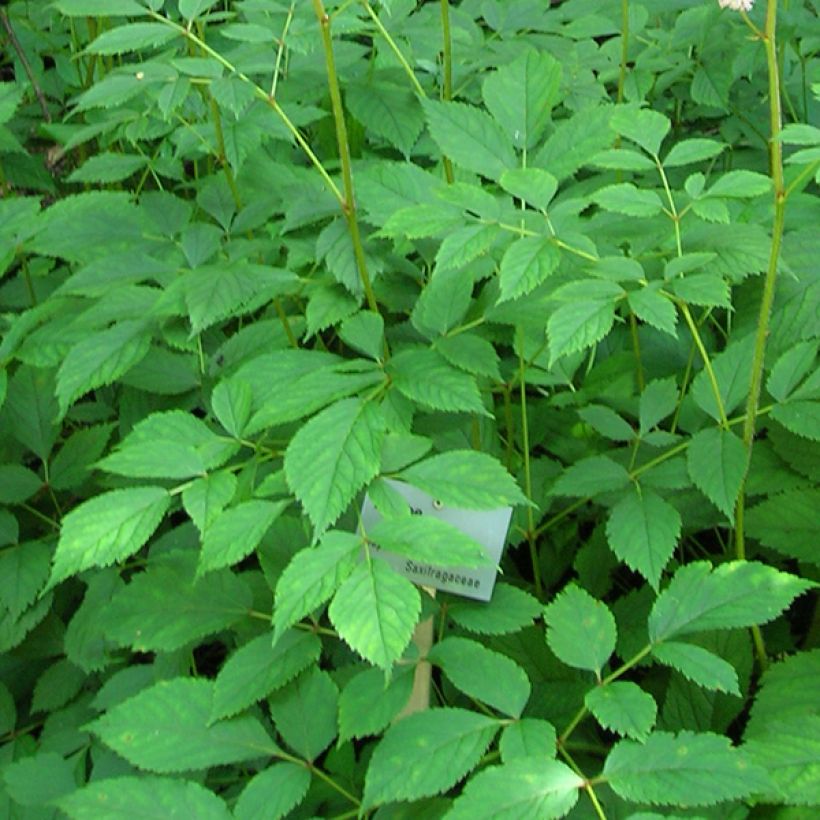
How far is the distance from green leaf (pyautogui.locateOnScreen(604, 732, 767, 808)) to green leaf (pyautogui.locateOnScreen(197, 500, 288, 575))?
40 centimetres

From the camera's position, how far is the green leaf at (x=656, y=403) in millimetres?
1153

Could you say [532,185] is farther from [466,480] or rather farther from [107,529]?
[107,529]

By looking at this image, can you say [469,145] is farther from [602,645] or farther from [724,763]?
[724,763]

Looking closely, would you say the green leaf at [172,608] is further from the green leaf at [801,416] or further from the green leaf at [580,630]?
the green leaf at [801,416]

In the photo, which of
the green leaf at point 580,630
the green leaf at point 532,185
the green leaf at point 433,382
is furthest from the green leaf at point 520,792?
the green leaf at point 532,185

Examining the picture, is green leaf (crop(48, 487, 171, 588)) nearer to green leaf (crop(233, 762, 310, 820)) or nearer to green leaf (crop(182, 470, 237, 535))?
green leaf (crop(182, 470, 237, 535))

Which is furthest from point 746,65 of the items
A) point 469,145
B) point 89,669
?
point 89,669

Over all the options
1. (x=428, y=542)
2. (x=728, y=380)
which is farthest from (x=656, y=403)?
(x=428, y=542)

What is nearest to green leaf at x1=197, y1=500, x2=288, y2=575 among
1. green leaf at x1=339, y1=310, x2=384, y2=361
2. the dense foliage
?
the dense foliage

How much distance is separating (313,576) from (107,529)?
0.25m

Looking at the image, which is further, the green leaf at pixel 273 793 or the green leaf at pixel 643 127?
the green leaf at pixel 643 127

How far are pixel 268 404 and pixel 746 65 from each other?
1093 mm

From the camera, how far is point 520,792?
80 centimetres

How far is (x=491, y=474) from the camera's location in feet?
3.10
